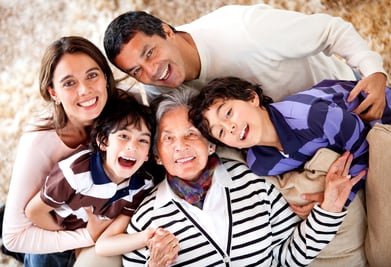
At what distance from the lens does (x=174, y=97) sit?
5.11 ft

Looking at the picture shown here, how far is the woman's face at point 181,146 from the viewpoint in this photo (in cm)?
146

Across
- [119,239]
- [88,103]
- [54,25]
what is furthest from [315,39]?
[54,25]

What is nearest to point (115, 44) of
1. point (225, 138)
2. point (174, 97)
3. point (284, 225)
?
point (174, 97)

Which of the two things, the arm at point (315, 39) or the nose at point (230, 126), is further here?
the arm at point (315, 39)

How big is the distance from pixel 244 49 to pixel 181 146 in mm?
361

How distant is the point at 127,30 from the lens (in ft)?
4.91

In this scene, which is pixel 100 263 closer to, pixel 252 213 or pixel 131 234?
pixel 131 234

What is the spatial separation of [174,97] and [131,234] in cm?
41

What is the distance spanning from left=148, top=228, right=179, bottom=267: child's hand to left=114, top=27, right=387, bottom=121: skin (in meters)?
0.45

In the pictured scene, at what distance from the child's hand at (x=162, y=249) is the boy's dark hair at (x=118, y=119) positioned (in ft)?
0.92

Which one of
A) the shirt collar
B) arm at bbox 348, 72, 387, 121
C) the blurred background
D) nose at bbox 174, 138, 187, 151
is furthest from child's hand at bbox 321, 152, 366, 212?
the blurred background

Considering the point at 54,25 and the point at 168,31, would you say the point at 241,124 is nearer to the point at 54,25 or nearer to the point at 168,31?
the point at 168,31

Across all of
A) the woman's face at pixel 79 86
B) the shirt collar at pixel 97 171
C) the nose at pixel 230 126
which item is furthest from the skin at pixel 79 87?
the nose at pixel 230 126

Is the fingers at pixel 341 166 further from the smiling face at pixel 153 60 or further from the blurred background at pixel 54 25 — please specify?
the blurred background at pixel 54 25
